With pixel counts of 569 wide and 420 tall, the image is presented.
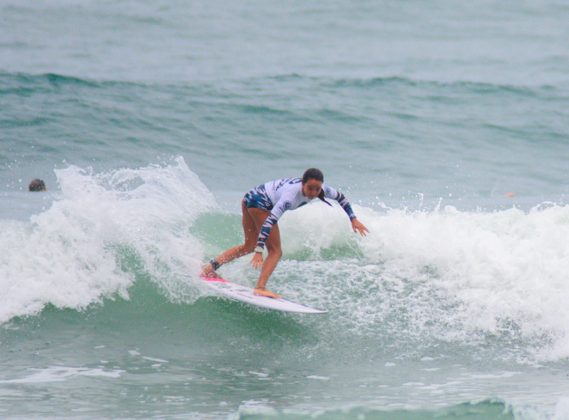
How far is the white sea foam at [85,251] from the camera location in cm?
1026

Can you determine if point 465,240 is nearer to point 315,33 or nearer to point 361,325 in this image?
point 361,325

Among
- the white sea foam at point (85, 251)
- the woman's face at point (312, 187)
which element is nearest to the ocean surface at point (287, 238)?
the white sea foam at point (85, 251)

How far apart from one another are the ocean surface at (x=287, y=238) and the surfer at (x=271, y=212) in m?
0.50

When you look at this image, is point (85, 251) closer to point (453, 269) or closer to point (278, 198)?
point (278, 198)

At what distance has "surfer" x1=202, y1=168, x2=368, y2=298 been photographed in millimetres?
9273

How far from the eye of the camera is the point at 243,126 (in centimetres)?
2083

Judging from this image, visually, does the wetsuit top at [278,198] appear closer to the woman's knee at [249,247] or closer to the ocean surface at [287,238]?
the woman's knee at [249,247]

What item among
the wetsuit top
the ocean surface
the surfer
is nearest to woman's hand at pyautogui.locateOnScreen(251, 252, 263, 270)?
the surfer

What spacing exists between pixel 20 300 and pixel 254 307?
2326 mm

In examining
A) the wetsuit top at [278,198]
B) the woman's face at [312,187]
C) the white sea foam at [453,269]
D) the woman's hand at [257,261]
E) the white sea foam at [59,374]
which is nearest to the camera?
the white sea foam at [59,374]

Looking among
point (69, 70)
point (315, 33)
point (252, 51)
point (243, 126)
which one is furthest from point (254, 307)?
point (315, 33)

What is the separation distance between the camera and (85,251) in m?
10.6

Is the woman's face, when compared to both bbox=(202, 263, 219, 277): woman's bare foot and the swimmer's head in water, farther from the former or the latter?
the swimmer's head in water

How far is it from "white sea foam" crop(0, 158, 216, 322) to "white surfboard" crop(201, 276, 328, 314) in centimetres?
44
